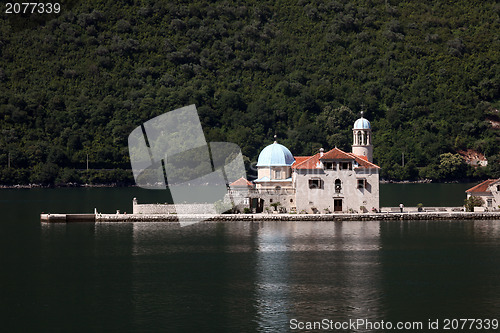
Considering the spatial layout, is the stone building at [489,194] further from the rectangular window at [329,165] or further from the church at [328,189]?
the rectangular window at [329,165]

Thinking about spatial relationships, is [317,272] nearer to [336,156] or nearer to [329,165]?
[336,156]

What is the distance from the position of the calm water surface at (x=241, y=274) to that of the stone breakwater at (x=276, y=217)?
5.69 feet

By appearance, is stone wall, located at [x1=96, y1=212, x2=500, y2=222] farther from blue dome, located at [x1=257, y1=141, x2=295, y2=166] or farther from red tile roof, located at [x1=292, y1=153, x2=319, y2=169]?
blue dome, located at [x1=257, y1=141, x2=295, y2=166]

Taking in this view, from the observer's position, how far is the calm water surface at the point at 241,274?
50344 mm

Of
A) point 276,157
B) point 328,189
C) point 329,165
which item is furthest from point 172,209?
point 329,165

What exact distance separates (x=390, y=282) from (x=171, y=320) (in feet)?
58.6

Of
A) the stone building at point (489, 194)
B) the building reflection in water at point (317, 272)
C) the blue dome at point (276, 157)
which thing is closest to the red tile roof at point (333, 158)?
the blue dome at point (276, 157)

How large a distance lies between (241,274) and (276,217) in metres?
32.0

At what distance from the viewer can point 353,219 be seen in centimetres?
9419

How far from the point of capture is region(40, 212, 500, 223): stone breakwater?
9444cm

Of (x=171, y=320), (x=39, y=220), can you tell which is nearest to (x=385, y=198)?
(x=39, y=220)

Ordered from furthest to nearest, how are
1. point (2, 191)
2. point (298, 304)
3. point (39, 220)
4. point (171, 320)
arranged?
1. point (2, 191)
2. point (39, 220)
3. point (298, 304)
4. point (171, 320)

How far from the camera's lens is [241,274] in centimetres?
6278

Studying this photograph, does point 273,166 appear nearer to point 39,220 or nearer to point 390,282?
point 39,220
